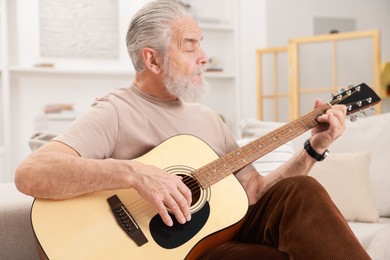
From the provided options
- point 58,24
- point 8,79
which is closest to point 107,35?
point 58,24

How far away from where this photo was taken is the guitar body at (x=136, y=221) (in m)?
1.27

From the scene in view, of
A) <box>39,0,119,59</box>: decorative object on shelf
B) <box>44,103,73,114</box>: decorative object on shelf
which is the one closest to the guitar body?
<box>44,103,73,114</box>: decorative object on shelf

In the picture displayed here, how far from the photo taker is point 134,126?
1605 millimetres

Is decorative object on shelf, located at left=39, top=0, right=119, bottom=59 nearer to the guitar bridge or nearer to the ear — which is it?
the ear

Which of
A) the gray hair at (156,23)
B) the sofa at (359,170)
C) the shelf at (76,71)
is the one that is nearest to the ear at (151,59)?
the gray hair at (156,23)

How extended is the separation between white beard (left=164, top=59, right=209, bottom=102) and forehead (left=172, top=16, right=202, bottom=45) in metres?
0.08

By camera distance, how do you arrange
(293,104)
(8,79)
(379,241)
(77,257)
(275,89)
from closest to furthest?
1. (77,257)
2. (379,241)
3. (8,79)
4. (293,104)
5. (275,89)

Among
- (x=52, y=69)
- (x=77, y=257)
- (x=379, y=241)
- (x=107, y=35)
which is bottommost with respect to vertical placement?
(x=379, y=241)

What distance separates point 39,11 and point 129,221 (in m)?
3.69

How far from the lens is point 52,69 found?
14.8ft

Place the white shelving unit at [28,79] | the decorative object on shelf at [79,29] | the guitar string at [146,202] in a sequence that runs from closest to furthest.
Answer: the guitar string at [146,202], the white shelving unit at [28,79], the decorative object on shelf at [79,29]

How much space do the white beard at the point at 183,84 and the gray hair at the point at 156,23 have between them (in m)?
0.07

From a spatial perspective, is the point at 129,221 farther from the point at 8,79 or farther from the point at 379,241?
the point at 8,79

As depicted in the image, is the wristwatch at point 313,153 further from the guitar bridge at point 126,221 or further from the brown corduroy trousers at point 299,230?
the guitar bridge at point 126,221
